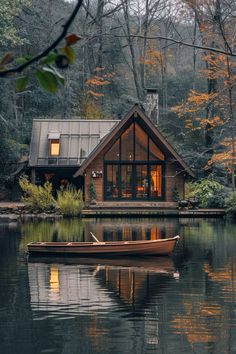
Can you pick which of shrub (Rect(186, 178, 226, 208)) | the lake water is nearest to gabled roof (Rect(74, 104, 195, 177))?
shrub (Rect(186, 178, 226, 208))

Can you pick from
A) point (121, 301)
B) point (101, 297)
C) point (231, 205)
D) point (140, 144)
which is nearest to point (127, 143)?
point (140, 144)

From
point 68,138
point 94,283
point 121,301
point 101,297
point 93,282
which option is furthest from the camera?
point 68,138

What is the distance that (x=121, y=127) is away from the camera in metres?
33.4

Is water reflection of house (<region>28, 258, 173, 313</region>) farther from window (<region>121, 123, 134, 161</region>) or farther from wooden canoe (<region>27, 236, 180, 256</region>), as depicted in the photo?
window (<region>121, 123, 134, 161</region>)

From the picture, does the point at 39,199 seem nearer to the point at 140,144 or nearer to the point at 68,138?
the point at 68,138

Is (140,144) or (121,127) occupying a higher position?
(121,127)

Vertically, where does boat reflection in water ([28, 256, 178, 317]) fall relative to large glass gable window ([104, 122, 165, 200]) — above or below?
below

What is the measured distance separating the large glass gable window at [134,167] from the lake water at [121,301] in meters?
12.8

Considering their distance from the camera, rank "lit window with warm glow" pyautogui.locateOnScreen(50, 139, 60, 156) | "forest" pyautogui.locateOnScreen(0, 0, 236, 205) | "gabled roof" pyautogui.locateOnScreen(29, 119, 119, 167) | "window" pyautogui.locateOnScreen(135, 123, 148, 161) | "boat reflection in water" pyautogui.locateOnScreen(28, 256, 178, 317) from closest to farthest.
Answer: "boat reflection in water" pyautogui.locateOnScreen(28, 256, 178, 317) < "forest" pyautogui.locateOnScreen(0, 0, 236, 205) < "window" pyautogui.locateOnScreen(135, 123, 148, 161) < "gabled roof" pyautogui.locateOnScreen(29, 119, 119, 167) < "lit window with warm glow" pyautogui.locateOnScreen(50, 139, 60, 156)

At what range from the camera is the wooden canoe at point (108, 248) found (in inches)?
690

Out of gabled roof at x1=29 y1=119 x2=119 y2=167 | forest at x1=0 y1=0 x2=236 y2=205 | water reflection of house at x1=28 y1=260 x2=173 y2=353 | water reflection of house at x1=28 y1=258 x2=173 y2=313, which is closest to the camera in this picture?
water reflection of house at x1=28 y1=260 x2=173 y2=353

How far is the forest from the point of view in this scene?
3309 cm

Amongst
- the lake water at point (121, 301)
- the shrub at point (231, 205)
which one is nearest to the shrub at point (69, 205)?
the shrub at point (231, 205)

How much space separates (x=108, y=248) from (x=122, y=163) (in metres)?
17.0
